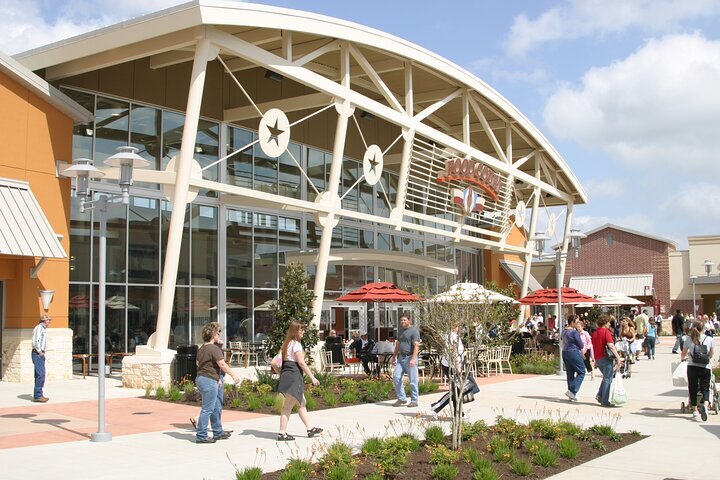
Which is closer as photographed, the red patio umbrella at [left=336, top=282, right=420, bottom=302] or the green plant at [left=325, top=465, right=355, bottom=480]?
the green plant at [left=325, top=465, right=355, bottom=480]

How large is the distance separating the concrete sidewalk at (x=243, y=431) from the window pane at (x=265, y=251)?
8.98m

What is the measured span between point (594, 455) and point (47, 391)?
41.0 feet

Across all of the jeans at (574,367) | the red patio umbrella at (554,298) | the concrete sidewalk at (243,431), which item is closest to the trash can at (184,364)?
the concrete sidewalk at (243,431)

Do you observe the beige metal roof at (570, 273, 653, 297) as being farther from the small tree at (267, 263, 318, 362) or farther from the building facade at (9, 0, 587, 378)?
the small tree at (267, 263, 318, 362)

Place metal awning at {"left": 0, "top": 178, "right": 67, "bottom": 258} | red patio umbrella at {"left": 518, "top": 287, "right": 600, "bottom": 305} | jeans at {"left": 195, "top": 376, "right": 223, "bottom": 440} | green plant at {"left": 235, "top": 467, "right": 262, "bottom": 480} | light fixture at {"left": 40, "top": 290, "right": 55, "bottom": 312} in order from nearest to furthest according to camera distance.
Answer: green plant at {"left": 235, "top": 467, "right": 262, "bottom": 480} → jeans at {"left": 195, "top": 376, "right": 223, "bottom": 440} → metal awning at {"left": 0, "top": 178, "right": 67, "bottom": 258} → light fixture at {"left": 40, "top": 290, "right": 55, "bottom": 312} → red patio umbrella at {"left": 518, "top": 287, "right": 600, "bottom": 305}

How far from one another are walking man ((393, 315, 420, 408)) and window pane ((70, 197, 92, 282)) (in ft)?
34.6

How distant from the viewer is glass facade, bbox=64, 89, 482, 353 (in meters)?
21.6

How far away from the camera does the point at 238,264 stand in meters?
25.8

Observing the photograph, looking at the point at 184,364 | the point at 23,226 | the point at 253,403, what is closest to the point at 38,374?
the point at 184,364

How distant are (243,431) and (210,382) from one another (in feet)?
4.55

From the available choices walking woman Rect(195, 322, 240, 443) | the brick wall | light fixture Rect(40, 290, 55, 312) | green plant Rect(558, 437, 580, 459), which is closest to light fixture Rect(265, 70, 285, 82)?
light fixture Rect(40, 290, 55, 312)

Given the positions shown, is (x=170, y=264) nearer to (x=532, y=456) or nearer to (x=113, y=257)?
(x=113, y=257)

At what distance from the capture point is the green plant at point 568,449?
31.0 ft

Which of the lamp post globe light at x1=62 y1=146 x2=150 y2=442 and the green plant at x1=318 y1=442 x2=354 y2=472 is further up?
the lamp post globe light at x1=62 y1=146 x2=150 y2=442
